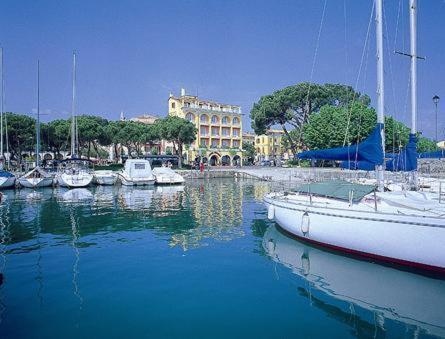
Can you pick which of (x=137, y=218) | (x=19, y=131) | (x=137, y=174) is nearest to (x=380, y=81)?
(x=137, y=218)

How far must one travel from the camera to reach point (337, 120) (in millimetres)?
50500

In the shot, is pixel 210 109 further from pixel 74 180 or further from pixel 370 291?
pixel 370 291

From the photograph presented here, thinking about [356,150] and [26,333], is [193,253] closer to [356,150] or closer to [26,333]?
[26,333]

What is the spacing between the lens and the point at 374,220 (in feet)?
32.2

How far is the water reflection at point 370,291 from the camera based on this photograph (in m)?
7.05

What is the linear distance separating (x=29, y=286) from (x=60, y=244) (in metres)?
4.42

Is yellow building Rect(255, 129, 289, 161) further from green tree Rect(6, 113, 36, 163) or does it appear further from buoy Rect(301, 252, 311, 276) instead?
buoy Rect(301, 252, 311, 276)

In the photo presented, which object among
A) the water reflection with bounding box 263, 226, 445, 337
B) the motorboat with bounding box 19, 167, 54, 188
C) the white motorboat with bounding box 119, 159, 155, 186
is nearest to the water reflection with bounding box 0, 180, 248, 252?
the water reflection with bounding box 263, 226, 445, 337

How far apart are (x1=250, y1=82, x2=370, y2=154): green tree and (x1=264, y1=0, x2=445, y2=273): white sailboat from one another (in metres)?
51.4

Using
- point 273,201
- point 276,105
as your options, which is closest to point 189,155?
point 276,105

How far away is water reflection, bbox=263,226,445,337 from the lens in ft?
23.1

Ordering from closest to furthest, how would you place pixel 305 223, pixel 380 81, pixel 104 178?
pixel 305 223 → pixel 380 81 → pixel 104 178

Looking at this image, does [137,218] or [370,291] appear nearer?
[370,291]

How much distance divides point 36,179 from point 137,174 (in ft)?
34.6
